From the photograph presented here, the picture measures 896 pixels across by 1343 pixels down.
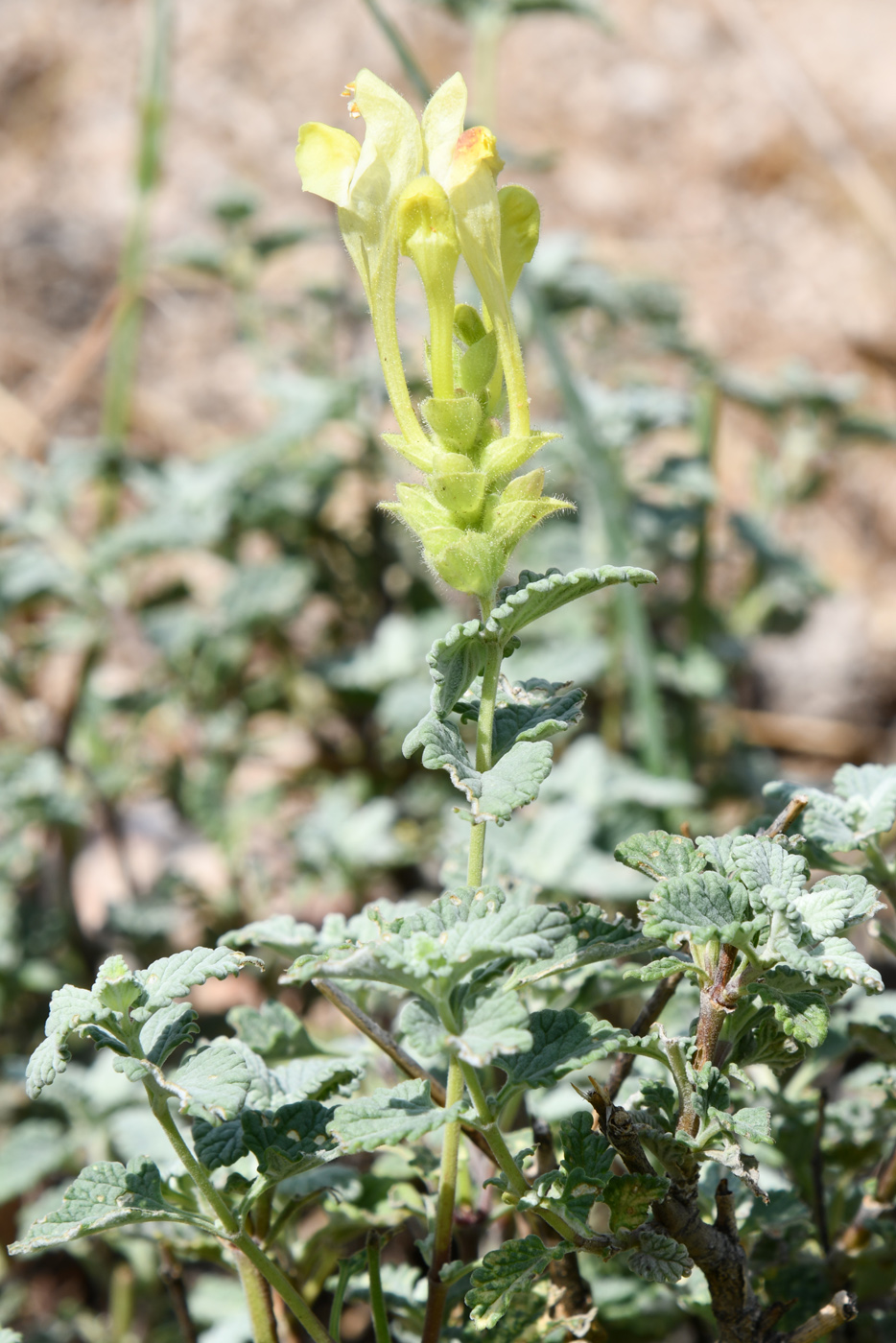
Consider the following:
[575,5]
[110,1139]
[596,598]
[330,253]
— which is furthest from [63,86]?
[110,1139]

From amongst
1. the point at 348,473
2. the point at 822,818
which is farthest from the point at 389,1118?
the point at 348,473

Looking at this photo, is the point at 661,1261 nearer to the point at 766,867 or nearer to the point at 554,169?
the point at 766,867

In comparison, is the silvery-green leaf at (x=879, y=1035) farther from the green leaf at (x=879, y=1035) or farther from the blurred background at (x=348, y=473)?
the blurred background at (x=348, y=473)

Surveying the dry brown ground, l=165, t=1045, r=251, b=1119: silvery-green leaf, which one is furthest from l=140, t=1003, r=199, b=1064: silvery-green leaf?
the dry brown ground

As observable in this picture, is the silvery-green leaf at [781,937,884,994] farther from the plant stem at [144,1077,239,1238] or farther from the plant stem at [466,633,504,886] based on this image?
the plant stem at [144,1077,239,1238]

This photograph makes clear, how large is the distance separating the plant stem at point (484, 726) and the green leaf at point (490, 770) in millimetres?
11

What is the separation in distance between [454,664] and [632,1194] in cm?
27

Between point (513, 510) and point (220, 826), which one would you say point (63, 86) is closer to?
point (220, 826)

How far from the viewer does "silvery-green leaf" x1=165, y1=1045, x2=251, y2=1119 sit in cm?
53

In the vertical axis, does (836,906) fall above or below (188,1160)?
above

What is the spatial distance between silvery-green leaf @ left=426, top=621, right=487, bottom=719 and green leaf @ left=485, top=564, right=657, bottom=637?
0.5 inches

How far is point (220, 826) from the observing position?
1.57m

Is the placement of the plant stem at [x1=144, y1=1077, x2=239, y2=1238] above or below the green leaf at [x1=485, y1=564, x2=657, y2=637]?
below

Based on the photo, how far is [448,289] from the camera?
564 mm
